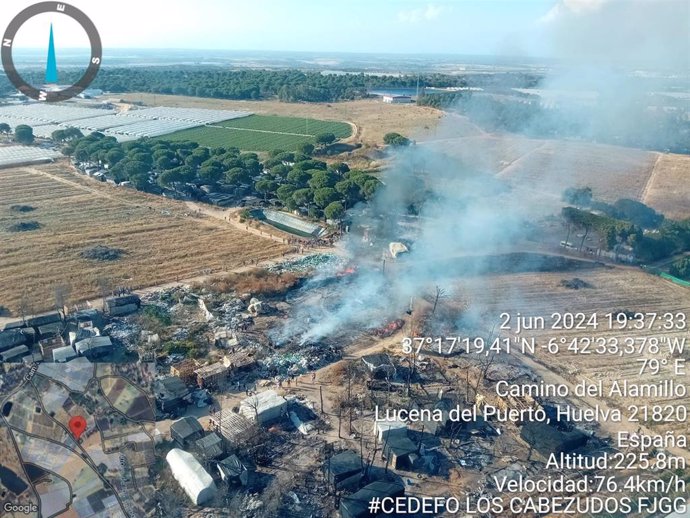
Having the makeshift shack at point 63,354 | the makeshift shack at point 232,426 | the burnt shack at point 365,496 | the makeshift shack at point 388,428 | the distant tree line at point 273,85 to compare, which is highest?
the distant tree line at point 273,85

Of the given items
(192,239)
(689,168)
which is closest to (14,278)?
(192,239)

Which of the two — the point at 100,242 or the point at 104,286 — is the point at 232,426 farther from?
the point at 100,242

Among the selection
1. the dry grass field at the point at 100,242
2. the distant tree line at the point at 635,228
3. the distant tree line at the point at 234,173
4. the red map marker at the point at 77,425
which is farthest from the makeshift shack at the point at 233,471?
the distant tree line at the point at 635,228

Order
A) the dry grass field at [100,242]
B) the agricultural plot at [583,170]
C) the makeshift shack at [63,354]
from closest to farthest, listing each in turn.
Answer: the makeshift shack at [63,354] < the dry grass field at [100,242] < the agricultural plot at [583,170]

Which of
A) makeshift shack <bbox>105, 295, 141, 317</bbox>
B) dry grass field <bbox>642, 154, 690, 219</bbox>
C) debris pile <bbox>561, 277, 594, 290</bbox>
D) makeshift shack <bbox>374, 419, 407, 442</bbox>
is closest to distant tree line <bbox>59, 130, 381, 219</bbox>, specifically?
debris pile <bbox>561, 277, 594, 290</bbox>

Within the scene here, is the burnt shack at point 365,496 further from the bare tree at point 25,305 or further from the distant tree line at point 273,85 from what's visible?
the distant tree line at point 273,85
